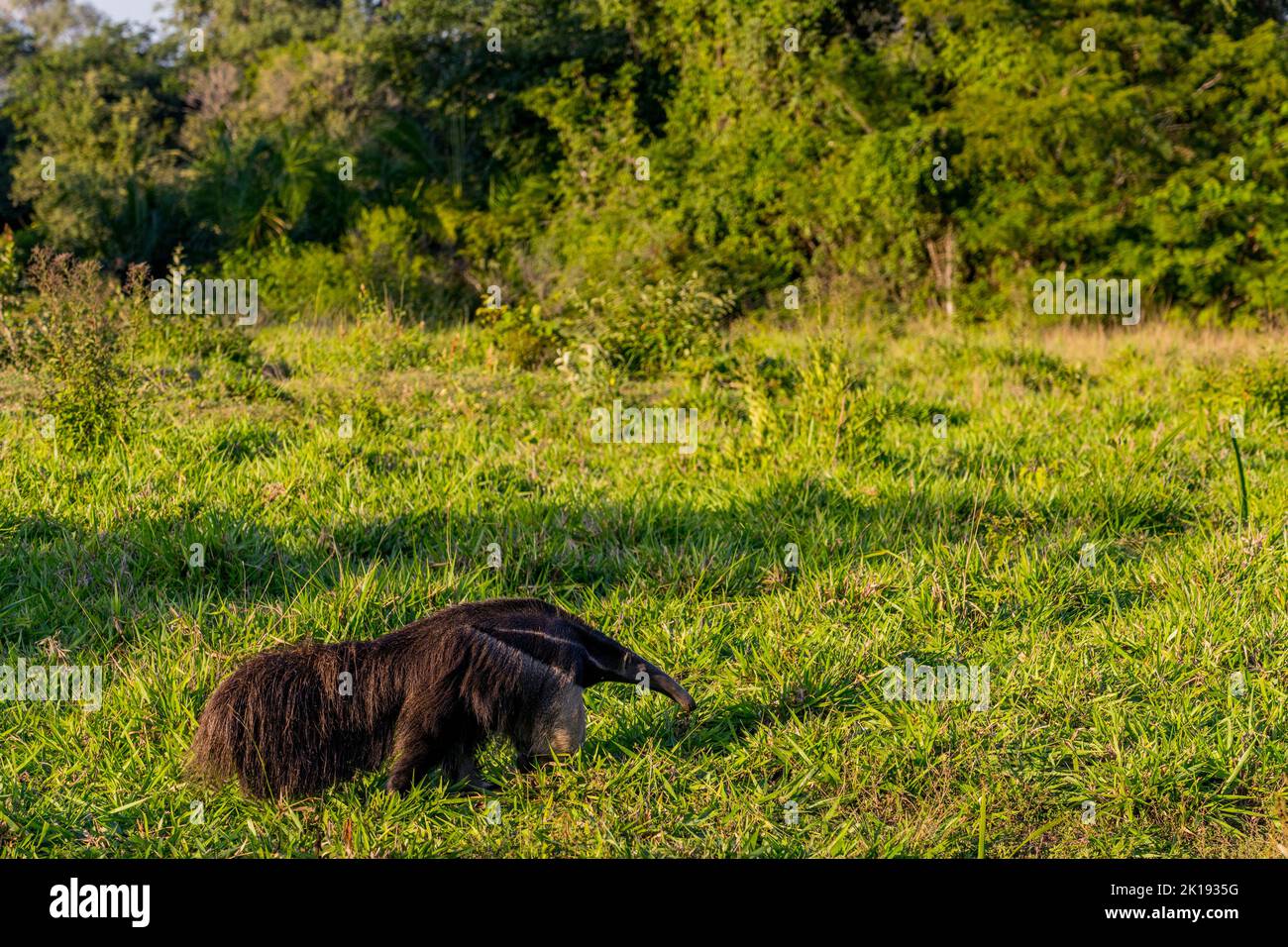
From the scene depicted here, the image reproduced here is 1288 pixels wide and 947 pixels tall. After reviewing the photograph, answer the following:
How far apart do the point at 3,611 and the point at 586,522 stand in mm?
2319

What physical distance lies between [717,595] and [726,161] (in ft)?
39.1

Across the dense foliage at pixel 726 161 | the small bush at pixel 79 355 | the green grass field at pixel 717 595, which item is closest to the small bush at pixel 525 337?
the dense foliage at pixel 726 161

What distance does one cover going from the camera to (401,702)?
3086 millimetres

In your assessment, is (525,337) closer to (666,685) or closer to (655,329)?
(655,329)

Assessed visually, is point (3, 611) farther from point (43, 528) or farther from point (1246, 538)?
point (1246, 538)

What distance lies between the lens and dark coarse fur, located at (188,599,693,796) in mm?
3018

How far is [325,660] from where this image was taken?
308cm

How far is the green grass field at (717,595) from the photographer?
125 inches

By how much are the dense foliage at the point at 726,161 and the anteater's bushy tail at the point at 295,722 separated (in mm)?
7057

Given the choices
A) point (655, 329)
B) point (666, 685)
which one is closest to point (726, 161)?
point (655, 329)

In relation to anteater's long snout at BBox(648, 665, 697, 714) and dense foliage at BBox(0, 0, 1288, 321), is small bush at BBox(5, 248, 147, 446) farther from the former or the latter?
anteater's long snout at BBox(648, 665, 697, 714)

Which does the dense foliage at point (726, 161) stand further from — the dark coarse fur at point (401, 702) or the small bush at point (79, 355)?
the dark coarse fur at point (401, 702)

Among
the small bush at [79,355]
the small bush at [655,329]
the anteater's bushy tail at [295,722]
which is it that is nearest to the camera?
the anteater's bushy tail at [295,722]

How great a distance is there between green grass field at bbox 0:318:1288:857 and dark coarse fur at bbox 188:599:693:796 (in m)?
0.11
